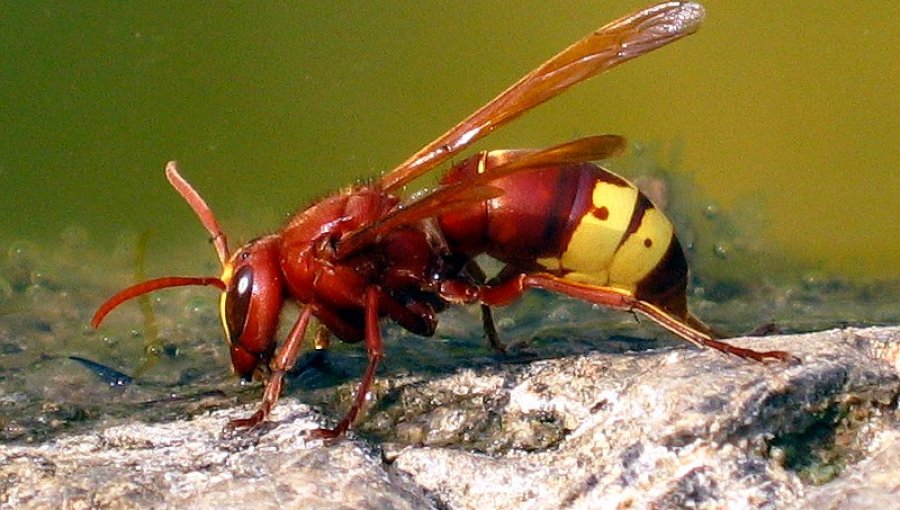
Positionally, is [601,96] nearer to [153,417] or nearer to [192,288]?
[192,288]

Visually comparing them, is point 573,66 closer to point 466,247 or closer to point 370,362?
point 466,247

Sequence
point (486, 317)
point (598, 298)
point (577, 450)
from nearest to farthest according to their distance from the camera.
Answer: point (577, 450), point (598, 298), point (486, 317)

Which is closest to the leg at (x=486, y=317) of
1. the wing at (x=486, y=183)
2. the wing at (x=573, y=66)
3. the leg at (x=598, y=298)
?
the leg at (x=598, y=298)

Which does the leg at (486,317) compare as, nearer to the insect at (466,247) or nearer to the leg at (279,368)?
the insect at (466,247)

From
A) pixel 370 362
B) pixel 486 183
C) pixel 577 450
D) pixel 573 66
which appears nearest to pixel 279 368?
pixel 370 362

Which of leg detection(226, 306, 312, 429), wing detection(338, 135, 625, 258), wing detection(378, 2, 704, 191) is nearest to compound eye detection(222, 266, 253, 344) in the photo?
leg detection(226, 306, 312, 429)

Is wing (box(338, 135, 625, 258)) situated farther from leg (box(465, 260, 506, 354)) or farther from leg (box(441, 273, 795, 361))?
leg (box(465, 260, 506, 354))
